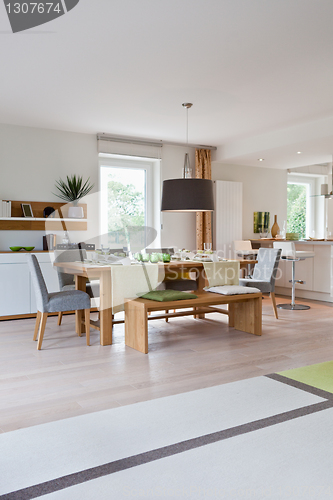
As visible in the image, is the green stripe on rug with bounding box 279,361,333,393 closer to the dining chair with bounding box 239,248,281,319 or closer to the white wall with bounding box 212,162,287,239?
the dining chair with bounding box 239,248,281,319

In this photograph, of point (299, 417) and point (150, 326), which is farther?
point (150, 326)

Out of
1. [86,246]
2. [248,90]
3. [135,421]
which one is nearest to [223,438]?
[135,421]

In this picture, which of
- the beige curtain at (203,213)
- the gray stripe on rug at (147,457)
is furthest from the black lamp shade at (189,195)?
the beige curtain at (203,213)

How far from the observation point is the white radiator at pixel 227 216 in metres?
7.24

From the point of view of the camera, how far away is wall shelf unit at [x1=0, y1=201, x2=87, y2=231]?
18.3 ft

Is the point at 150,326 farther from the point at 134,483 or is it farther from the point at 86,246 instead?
the point at 134,483

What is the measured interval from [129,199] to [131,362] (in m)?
3.74

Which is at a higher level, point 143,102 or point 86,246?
point 143,102

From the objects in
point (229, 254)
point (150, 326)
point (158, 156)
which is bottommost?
point (150, 326)

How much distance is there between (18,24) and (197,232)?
15.1 ft

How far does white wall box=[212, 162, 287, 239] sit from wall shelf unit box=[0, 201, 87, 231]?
267 cm

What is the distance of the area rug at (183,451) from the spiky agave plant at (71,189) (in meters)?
3.92

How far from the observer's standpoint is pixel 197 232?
23.1 ft

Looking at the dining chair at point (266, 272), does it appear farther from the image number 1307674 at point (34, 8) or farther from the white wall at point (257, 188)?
the image number 1307674 at point (34, 8)
